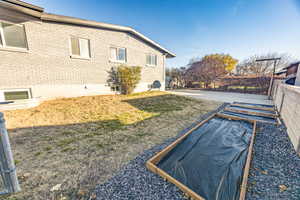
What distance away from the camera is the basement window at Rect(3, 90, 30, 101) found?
5105 millimetres

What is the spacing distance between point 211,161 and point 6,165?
3182 millimetres

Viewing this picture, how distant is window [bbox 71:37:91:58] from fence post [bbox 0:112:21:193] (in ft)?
22.0

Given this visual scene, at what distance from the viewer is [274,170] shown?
1994mm

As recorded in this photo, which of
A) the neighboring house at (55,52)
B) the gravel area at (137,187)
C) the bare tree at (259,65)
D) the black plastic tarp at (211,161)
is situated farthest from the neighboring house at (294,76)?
the bare tree at (259,65)

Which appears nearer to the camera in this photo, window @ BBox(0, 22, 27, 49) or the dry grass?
the dry grass

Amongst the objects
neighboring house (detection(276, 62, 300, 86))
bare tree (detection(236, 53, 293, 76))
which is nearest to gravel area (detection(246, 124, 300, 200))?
neighboring house (detection(276, 62, 300, 86))

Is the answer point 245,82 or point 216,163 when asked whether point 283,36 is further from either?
point 216,163

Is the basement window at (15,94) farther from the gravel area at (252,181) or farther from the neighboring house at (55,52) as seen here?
the gravel area at (252,181)

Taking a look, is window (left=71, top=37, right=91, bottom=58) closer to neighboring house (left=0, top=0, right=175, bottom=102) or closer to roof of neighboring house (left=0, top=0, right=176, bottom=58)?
neighboring house (left=0, top=0, right=175, bottom=102)

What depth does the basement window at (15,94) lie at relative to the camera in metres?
5.10

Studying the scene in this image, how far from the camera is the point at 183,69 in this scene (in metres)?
19.1

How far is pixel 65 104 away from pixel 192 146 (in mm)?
5960

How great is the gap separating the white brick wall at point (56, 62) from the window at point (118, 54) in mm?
330

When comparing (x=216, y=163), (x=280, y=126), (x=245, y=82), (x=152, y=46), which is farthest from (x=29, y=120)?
(x=245, y=82)
